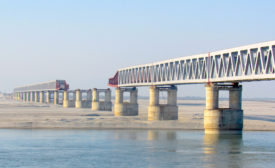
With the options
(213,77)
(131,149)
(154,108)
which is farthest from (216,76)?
(154,108)

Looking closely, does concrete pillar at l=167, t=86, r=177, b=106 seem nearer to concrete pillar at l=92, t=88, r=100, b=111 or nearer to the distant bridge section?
the distant bridge section

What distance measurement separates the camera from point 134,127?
103062mm

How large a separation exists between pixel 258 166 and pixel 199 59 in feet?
133

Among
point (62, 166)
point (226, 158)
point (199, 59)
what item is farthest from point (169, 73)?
point (62, 166)

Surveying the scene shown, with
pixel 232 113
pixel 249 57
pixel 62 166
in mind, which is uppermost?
pixel 249 57

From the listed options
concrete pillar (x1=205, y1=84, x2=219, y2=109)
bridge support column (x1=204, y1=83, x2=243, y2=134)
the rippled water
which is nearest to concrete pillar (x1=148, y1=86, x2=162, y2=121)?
the rippled water

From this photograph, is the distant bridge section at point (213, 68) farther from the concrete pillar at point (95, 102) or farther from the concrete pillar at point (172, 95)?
the concrete pillar at point (95, 102)

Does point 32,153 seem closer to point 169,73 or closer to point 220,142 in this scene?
point 220,142

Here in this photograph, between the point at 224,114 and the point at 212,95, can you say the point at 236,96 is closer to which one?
the point at 212,95

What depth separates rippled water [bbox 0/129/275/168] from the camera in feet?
184

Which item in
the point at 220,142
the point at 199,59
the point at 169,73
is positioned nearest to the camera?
the point at 220,142

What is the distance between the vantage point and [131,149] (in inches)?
2662

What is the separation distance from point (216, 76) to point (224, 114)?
20.1 ft

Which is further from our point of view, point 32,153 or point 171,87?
point 171,87
